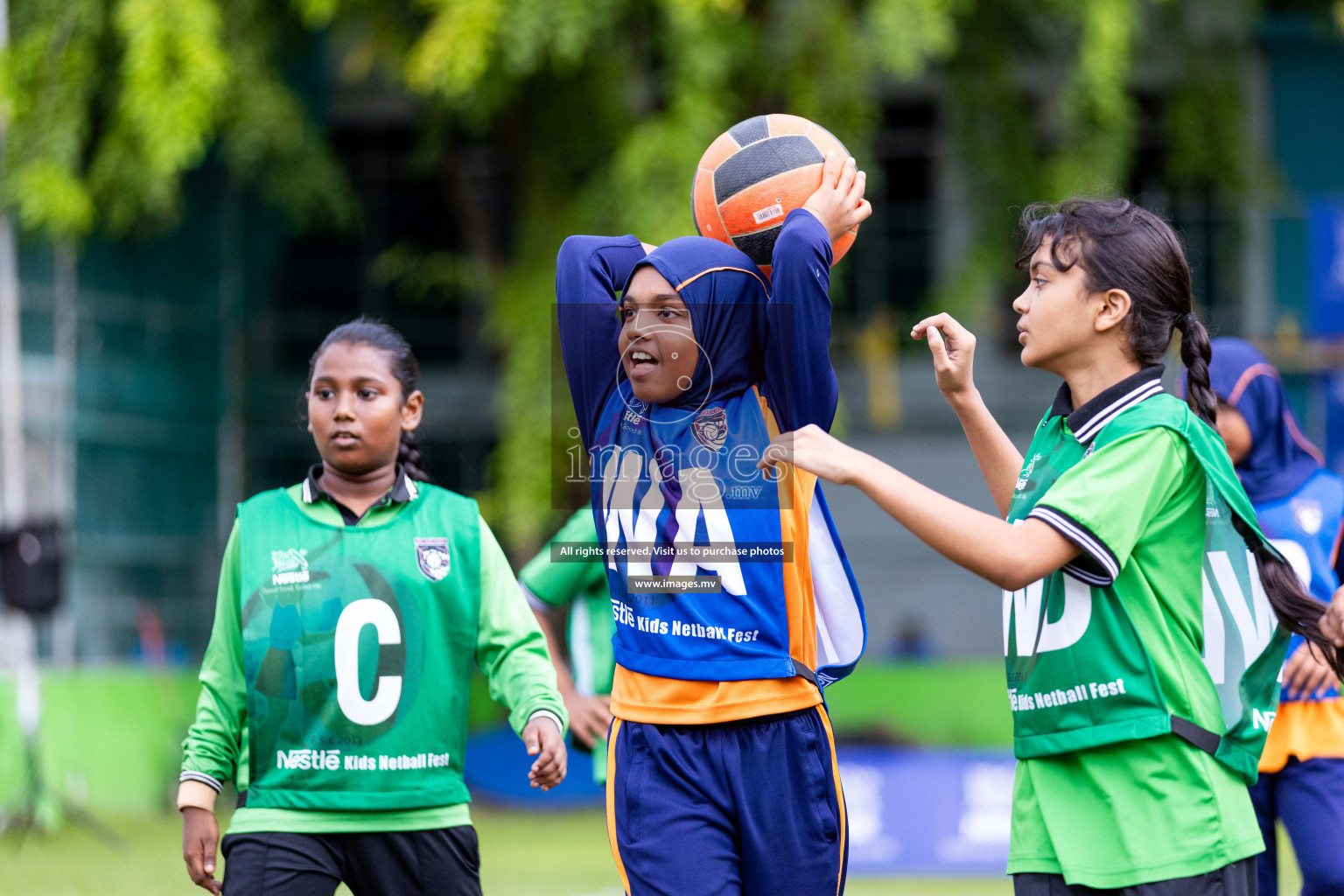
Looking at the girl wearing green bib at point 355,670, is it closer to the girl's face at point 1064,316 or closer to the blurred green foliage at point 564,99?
the girl's face at point 1064,316

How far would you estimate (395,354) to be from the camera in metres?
3.72

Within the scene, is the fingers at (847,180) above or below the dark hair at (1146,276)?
above

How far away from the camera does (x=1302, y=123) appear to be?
15711 mm

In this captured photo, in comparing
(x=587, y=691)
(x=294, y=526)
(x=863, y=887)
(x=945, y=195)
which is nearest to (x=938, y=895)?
(x=863, y=887)

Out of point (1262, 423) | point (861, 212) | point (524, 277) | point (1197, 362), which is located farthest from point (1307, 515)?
point (524, 277)

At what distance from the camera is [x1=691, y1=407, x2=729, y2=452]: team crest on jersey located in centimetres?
306

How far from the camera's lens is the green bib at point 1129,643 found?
105 inches

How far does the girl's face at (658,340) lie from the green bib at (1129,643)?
754 mm

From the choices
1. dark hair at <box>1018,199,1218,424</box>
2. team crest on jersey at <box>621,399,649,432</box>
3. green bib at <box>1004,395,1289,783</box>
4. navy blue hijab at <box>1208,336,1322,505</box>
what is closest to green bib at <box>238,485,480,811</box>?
team crest on jersey at <box>621,399,649,432</box>

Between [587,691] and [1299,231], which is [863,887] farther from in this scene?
[1299,231]

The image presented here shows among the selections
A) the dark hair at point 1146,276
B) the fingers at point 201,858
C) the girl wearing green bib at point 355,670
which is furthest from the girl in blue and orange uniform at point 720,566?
the fingers at point 201,858

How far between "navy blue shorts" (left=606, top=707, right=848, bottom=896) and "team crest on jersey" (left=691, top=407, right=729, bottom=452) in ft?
1.92

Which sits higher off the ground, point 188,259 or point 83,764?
point 188,259

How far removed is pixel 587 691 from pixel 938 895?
4345 millimetres
